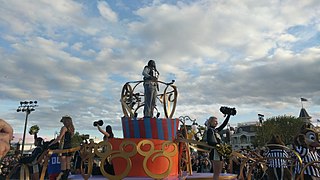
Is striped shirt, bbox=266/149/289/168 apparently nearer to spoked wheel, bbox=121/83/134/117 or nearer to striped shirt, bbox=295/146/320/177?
striped shirt, bbox=295/146/320/177

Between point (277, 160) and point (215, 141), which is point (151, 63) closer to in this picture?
point (215, 141)

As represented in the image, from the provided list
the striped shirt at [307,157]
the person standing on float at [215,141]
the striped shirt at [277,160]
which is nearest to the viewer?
the person standing on float at [215,141]

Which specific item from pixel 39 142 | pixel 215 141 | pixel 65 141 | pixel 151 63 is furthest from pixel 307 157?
pixel 39 142

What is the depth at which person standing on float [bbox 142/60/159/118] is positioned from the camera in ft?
26.8

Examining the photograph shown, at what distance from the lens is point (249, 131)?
93625 millimetres

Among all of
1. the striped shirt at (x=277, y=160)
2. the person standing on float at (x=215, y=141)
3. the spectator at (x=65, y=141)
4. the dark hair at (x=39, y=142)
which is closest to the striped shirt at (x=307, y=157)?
the striped shirt at (x=277, y=160)

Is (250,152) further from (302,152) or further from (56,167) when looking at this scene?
(56,167)

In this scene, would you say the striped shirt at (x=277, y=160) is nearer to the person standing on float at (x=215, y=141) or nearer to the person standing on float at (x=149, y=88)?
the person standing on float at (x=215, y=141)

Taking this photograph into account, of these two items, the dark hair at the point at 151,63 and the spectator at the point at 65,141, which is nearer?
the spectator at the point at 65,141

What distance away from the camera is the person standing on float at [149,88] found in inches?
321

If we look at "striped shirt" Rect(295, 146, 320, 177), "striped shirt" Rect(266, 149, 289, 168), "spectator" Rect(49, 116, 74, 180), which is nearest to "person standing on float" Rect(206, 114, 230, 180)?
"striped shirt" Rect(295, 146, 320, 177)

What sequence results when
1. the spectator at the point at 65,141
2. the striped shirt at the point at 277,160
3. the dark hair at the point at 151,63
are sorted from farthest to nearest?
the dark hair at the point at 151,63 → the striped shirt at the point at 277,160 → the spectator at the point at 65,141

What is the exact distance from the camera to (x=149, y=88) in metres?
8.20

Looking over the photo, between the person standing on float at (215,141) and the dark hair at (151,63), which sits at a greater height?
the dark hair at (151,63)
